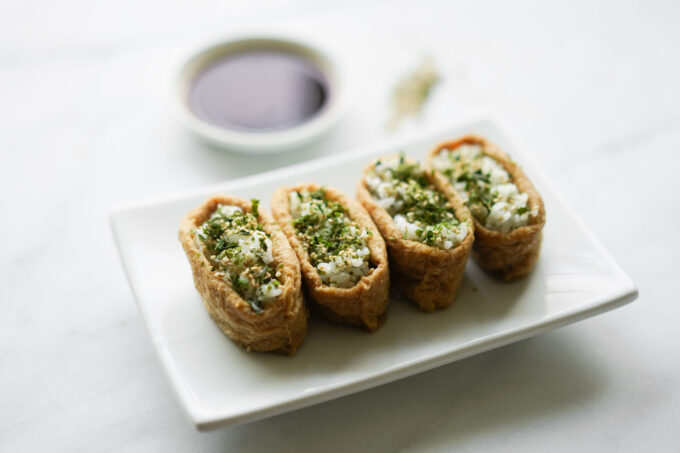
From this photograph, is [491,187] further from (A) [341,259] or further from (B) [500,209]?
(A) [341,259]

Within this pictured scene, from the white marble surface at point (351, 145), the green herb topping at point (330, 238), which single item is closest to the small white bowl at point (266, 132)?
the white marble surface at point (351, 145)

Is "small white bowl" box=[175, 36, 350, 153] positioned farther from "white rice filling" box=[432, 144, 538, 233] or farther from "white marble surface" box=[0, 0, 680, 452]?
"white rice filling" box=[432, 144, 538, 233]

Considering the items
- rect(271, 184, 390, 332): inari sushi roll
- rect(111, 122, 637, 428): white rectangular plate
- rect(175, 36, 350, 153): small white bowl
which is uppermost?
rect(175, 36, 350, 153): small white bowl

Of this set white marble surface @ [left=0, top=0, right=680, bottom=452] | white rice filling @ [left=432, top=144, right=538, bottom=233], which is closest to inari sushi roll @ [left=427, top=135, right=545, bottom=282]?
white rice filling @ [left=432, top=144, right=538, bottom=233]

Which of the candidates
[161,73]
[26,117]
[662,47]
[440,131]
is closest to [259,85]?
[161,73]

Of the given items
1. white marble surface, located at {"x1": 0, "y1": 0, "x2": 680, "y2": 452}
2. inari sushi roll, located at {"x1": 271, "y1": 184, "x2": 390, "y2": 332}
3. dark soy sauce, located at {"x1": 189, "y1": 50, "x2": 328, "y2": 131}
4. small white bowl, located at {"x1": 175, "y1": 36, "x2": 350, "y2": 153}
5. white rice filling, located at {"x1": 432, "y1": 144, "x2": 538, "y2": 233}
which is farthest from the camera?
dark soy sauce, located at {"x1": 189, "y1": 50, "x2": 328, "y2": 131}

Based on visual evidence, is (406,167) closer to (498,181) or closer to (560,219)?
(498,181)
